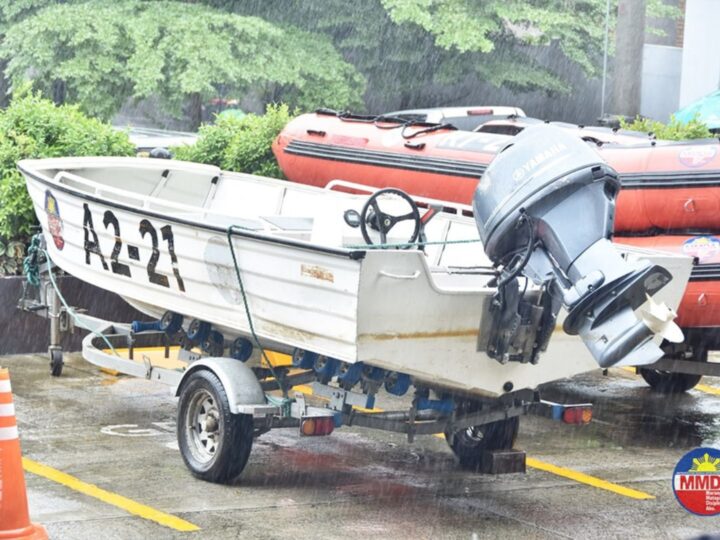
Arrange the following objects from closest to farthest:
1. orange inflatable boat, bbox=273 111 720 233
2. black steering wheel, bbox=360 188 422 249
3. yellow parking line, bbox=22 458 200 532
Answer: yellow parking line, bbox=22 458 200 532
black steering wheel, bbox=360 188 422 249
orange inflatable boat, bbox=273 111 720 233

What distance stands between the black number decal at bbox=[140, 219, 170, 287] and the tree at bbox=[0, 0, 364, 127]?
573 inches

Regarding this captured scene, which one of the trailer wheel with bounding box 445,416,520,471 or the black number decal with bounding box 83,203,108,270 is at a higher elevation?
the black number decal with bounding box 83,203,108,270

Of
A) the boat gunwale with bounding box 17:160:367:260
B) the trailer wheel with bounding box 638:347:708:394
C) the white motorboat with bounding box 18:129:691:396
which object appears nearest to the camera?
the white motorboat with bounding box 18:129:691:396

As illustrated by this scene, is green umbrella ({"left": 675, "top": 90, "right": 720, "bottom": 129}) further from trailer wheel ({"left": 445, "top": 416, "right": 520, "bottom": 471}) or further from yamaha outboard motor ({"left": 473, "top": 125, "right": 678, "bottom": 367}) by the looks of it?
yamaha outboard motor ({"left": 473, "top": 125, "right": 678, "bottom": 367})

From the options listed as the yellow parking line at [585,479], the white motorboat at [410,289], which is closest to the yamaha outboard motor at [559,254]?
the white motorboat at [410,289]

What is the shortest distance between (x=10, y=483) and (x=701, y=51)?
1912cm

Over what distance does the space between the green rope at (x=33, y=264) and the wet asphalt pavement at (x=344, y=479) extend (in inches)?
30.0

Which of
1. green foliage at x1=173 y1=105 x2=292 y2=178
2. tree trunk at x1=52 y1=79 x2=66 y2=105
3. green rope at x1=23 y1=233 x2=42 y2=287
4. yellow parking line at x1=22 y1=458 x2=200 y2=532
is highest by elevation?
tree trunk at x1=52 y1=79 x2=66 y2=105

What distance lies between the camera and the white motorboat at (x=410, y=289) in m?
6.88

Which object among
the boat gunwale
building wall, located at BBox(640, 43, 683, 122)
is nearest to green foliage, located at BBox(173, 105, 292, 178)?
the boat gunwale

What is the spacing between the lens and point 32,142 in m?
12.0

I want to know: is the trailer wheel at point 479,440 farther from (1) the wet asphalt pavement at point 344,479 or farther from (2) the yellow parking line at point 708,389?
(2) the yellow parking line at point 708,389

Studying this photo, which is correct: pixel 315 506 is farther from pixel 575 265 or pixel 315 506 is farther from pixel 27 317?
pixel 27 317

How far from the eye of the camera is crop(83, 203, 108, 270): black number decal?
925 centimetres
